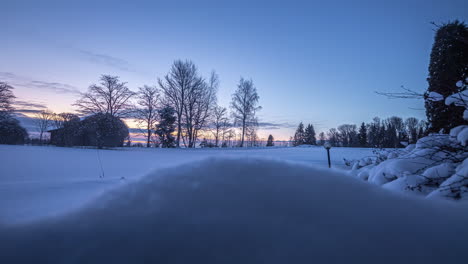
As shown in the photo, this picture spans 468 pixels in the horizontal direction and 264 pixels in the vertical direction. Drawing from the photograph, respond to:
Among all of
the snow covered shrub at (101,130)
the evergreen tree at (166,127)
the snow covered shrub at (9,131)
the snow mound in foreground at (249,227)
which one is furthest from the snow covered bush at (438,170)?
the snow covered shrub at (9,131)

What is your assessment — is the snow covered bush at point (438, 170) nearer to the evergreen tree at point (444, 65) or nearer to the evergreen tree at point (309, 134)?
the evergreen tree at point (444, 65)

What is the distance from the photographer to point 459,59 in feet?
22.8

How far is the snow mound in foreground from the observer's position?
1.95 feet

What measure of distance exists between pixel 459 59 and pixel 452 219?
9840mm

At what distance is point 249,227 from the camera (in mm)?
678

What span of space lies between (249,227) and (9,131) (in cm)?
2302

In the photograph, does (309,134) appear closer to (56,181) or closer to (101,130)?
(101,130)

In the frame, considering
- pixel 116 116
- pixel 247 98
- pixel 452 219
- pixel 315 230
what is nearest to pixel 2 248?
pixel 315 230

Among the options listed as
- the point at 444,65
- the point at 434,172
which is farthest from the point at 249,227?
the point at 444,65

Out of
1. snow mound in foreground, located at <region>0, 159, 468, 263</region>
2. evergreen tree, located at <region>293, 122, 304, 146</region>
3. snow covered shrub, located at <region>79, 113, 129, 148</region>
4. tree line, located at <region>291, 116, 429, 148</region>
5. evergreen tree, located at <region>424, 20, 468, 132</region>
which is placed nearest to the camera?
snow mound in foreground, located at <region>0, 159, 468, 263</region>

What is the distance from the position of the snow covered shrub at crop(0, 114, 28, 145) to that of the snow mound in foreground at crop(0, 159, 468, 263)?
22154 mm

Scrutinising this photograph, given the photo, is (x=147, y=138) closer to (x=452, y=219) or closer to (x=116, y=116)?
(x=116, y=116)

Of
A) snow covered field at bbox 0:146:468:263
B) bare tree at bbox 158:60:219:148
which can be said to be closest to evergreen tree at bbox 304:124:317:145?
bare tree at bbox 158:60:219:148

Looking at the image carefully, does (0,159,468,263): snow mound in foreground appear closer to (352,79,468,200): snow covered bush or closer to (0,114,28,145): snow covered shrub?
(352,79,468,200): snow covered bush
